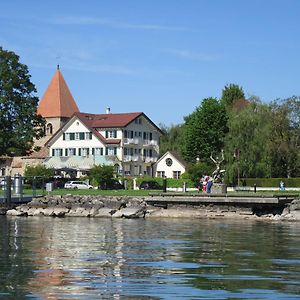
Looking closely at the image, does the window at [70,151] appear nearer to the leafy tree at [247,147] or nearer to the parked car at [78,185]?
the parked car at [78,185]

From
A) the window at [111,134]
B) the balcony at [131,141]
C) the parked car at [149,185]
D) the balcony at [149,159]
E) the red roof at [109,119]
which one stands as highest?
the red roof at [109,119]

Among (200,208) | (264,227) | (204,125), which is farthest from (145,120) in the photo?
(264,227)

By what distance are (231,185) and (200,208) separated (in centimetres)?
3049

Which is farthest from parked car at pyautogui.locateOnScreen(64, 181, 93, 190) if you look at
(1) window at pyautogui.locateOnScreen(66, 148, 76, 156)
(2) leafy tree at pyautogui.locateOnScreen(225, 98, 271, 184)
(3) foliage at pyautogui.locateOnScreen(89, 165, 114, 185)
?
(1) window at pyautogui.locateOnScreen(66, 148, 76, 156)

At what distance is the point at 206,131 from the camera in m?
82.9

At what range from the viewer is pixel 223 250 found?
81.2 feet

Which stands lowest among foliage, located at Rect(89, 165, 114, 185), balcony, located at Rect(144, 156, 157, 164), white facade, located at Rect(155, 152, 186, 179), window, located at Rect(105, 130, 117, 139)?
foliage, located at Rect(89, 165, 114, 185)

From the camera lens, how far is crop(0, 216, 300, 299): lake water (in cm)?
1614

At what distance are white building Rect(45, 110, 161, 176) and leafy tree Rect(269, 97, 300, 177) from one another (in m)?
29.0

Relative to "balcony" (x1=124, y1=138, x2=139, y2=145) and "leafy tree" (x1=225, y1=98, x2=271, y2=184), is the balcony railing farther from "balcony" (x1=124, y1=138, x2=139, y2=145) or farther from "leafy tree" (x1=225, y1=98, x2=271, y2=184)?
"leafy tree" (x1=225, y1=98, x2=271, y2=184)

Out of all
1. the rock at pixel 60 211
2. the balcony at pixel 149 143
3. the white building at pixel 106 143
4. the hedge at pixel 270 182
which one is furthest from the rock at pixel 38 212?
the balcony at pixel 149 143

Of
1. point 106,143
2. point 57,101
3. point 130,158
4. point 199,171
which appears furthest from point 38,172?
point 57,101

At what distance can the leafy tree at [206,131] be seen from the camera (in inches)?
3233

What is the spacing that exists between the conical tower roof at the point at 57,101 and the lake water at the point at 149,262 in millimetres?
86346
